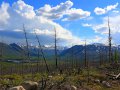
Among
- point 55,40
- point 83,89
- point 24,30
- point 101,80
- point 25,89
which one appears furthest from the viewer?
point 55,40

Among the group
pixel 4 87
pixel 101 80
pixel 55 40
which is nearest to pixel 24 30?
pixel 55 40

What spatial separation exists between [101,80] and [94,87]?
4194mm

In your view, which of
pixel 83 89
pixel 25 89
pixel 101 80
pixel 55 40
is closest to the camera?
pixel 25 89

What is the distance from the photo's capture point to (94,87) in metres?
32.9

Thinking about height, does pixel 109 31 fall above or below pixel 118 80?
above

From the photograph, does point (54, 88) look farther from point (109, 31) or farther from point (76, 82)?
point (109, 31)

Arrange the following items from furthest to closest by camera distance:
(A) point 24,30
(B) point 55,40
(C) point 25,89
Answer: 1. (B) point 55,40
2. (A) point 24,30
3. (C) point 25,89

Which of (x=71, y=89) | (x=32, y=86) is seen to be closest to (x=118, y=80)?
(x=71, y=89)

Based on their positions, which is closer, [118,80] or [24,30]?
[118,80]

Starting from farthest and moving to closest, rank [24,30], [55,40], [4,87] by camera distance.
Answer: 1. [55,40]
2. [24,30]
3. [4,87]

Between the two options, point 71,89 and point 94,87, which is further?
point 94,87

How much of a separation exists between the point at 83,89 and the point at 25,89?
22.7 ft

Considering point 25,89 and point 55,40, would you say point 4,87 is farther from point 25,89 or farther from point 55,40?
point 55,40

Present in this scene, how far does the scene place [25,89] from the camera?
27781mm
